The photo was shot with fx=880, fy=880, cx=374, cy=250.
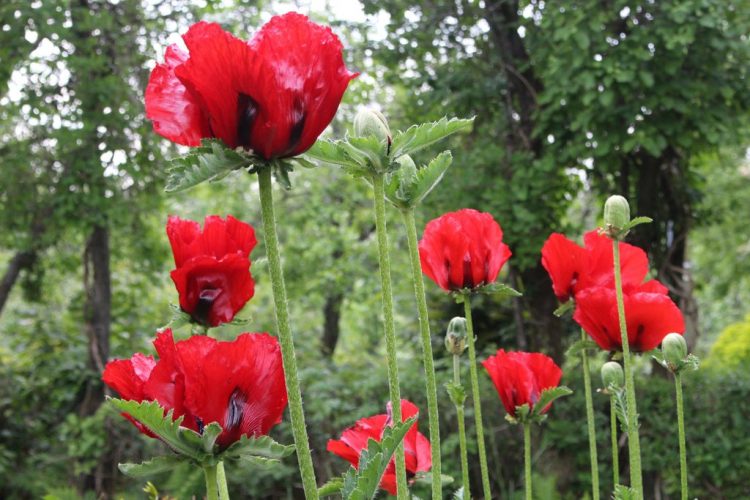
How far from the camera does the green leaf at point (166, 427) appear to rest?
2.19ft

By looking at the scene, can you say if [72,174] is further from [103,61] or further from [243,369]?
[243,369]

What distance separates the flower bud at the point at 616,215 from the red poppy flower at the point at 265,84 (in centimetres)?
38

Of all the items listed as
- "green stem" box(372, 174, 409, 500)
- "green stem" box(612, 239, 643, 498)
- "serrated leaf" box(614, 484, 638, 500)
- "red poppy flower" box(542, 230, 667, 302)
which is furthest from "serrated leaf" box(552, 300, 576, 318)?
"green stem" box(372, 174, 409, 500)

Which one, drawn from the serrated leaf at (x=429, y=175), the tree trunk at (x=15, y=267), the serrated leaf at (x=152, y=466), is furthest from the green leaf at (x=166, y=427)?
the tree trunk at (x=15, y=267)

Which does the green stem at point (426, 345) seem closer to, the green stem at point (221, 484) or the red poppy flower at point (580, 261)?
the green stem at point (221, 484)

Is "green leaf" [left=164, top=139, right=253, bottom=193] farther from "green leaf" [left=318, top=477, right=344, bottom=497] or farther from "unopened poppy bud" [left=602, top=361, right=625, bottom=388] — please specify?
"unopened poppy bud" [left=602, top=361, right=625, bottom=388]

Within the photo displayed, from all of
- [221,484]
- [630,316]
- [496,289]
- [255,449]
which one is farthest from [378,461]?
[630,316]

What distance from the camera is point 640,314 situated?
3.85 ft

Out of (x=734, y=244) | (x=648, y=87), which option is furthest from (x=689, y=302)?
(x=734, y=244)

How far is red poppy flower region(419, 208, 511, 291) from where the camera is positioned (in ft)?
3.84

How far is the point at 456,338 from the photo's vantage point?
1.18 meters

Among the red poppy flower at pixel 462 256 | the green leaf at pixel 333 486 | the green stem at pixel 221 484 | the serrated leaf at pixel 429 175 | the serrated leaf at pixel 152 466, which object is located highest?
the serrated leaf at pixel 429 175

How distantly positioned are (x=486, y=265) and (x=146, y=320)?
6.16 meters

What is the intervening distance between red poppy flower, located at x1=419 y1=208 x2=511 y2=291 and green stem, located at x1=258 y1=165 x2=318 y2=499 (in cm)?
50
